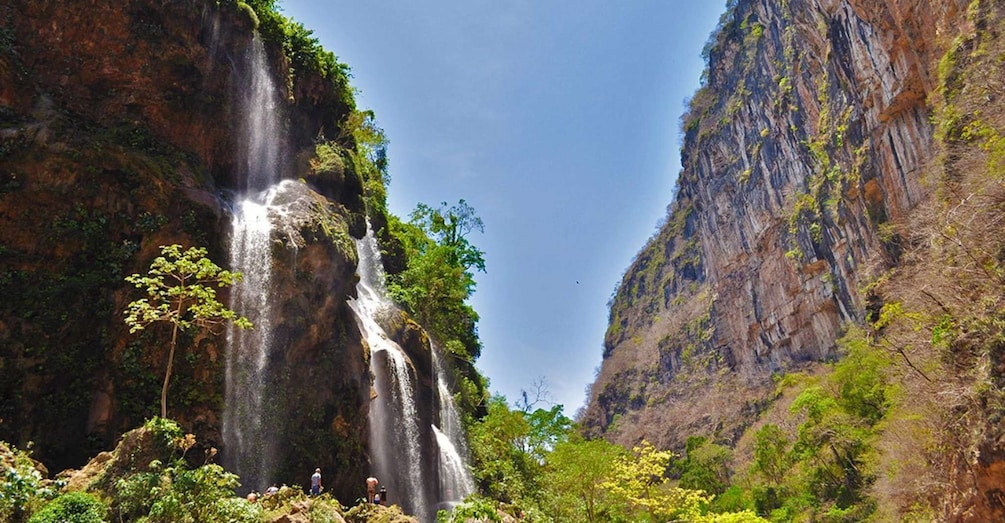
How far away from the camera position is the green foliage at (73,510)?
841 cm

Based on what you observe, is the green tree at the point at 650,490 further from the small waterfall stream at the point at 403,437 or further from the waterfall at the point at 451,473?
the small waterfall stream at the point at 403,437

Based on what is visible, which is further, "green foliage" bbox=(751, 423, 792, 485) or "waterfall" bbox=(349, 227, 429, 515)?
"green foliage" bbox=(751, 423, 792, 485)

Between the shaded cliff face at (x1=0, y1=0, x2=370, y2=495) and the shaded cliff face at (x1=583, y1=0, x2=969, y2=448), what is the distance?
102ft

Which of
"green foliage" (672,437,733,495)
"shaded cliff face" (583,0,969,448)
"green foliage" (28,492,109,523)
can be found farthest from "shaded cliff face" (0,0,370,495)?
"green foliage" (672,437,733,495)

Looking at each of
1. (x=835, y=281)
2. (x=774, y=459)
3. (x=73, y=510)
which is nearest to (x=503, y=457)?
(x=73, y=510)

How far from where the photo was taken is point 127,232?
1565cm

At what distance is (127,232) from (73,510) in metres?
9.03

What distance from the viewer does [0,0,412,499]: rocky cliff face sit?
45.2 feet

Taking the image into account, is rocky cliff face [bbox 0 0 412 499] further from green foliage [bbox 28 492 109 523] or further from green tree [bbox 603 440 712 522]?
green tree [bbox 603 440 712 522]

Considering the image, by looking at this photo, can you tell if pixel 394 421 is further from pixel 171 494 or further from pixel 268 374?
pixel 171 494

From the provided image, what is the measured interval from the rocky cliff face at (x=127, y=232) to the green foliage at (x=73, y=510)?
200 inches

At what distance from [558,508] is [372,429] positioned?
895 centimetres

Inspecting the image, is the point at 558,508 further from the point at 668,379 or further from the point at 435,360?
the point at 668,379

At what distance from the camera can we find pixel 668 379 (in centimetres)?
8425
